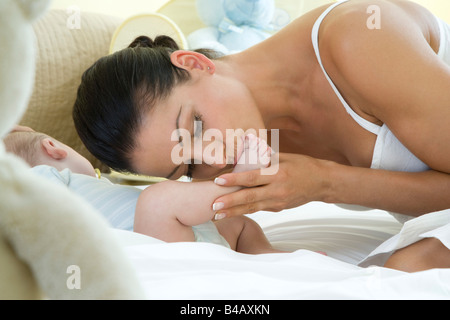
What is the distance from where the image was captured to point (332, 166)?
3.42ft

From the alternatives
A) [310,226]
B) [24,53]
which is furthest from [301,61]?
[24,53]

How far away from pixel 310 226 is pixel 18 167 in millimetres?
1040

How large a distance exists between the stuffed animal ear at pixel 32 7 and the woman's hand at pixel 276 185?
64 cm

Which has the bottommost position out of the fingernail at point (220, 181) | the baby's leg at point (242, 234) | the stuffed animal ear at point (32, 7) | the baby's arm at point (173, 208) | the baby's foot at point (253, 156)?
the baby's leg at point (242, 234)

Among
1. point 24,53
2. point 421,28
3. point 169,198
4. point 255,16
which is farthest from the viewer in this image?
point 255,16

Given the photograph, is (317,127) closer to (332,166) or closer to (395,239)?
(332,166)

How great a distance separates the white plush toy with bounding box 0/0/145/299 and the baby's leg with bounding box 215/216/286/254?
0.74 metres

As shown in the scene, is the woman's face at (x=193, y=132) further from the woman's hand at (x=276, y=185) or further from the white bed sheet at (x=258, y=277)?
the white bed sheet at (x=258, y=277)

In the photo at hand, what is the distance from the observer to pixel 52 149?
4.00 ft

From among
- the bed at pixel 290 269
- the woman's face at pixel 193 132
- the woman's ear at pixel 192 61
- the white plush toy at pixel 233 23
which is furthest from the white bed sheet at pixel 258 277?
the white plush toy at pixel 233 23

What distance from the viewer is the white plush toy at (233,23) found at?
2.26 metres

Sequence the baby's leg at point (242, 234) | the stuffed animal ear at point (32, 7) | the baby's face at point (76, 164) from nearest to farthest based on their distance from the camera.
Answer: the stuffed animal ear at point (32, 7) → the baby's leg at point (242, 234) → the baby's face at point (76, 164)

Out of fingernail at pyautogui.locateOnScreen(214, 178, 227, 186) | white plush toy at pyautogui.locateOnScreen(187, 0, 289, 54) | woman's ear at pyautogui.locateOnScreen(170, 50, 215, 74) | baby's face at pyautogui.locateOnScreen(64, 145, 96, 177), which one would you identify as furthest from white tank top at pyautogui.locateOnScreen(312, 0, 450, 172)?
white plush toy at pyautogui.locateOnScreen(187, 0, 289, 54)

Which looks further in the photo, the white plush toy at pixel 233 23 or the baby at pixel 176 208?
the white plush toy at pixel 233 23
